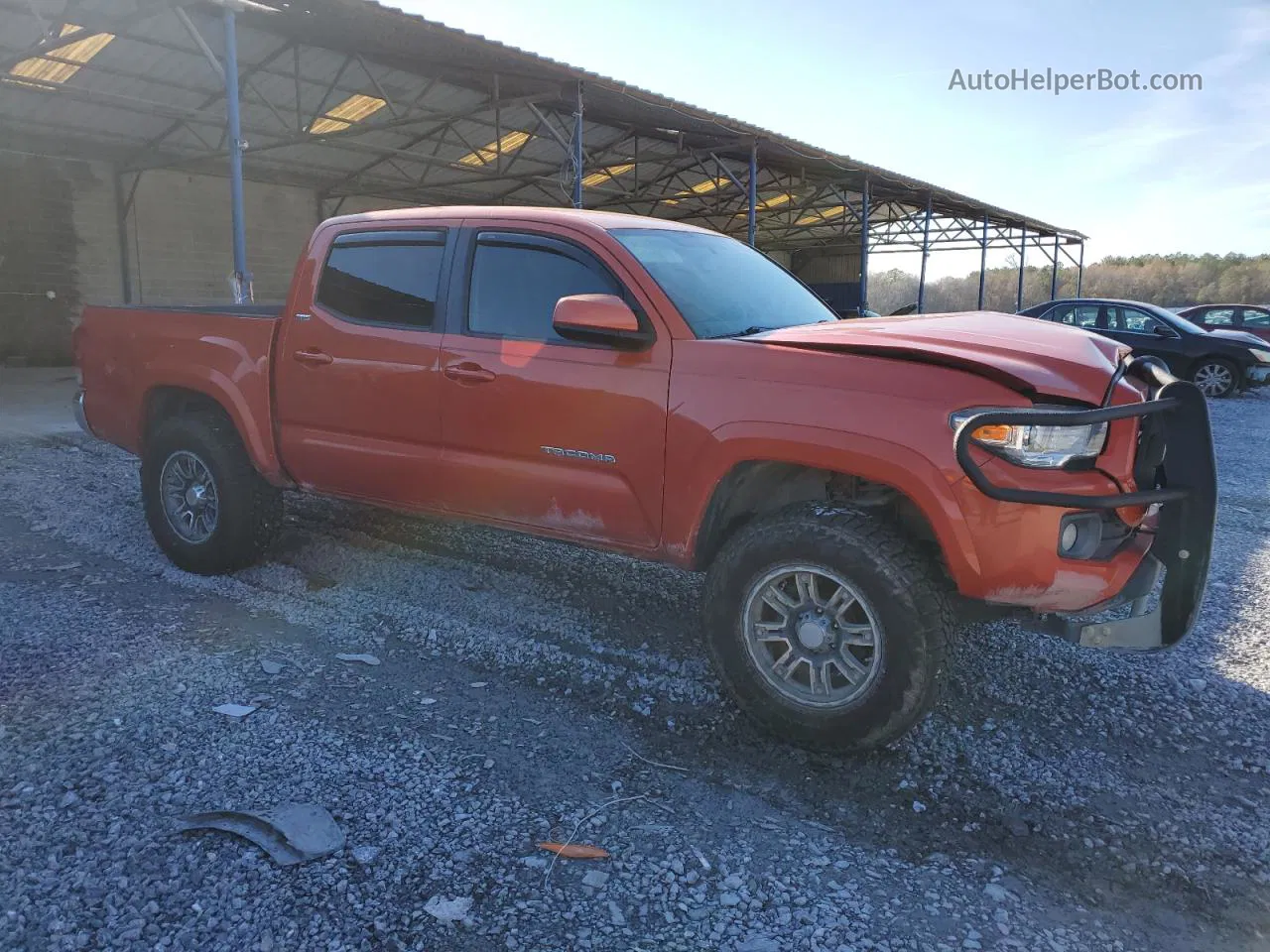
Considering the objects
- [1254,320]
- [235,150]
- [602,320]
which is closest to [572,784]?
[602,320]

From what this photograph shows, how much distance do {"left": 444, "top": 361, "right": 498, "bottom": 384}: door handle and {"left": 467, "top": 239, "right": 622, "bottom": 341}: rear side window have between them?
0.17 metres

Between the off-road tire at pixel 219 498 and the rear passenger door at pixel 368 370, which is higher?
the rear passenger door at pixel 368 370

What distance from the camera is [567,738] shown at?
3.00 metres

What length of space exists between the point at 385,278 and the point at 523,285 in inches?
33.9

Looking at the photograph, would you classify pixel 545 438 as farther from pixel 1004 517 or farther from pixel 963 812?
pixel 963 812

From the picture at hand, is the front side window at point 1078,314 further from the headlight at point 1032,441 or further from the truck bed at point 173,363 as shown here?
the truck bed at point 173,363

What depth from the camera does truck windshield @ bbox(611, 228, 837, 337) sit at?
341 cm

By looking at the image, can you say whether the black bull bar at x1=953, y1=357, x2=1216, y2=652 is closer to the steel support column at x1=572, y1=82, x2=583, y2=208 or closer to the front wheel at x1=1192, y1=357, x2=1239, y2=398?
the steel support column at x1=572, y1=82, x2=583, y2=208

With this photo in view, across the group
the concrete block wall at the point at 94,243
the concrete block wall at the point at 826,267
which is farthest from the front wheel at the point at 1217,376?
the concrete block wall at the point at 826,267

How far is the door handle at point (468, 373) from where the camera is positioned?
359 centimetres

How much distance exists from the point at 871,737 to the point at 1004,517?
34.0 inches

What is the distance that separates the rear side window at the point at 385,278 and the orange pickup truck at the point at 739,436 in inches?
0.6

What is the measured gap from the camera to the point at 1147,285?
51188 millimetres

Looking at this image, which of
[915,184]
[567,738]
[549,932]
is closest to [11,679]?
[567,738]
